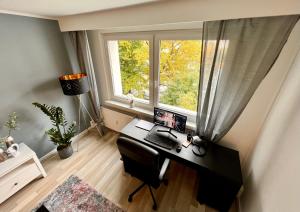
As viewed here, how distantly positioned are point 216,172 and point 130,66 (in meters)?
2.02

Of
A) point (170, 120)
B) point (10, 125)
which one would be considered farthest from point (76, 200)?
point (170, 120)

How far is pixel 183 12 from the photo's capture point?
1.28 metres

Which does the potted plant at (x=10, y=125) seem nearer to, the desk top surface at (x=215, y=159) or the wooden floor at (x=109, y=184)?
the wooden floor at (x=109, y=184)

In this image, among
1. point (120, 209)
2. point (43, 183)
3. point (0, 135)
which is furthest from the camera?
point (43, 183)

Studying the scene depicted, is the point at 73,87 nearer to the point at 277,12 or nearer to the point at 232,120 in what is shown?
the point at 232,120

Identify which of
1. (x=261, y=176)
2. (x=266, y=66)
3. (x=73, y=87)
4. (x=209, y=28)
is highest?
(x=209, y=28)

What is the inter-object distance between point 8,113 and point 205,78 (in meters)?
2.62

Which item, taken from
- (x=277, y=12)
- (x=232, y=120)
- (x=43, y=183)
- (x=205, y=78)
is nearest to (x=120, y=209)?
(x=43, y=183)

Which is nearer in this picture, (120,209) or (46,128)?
(120,209)

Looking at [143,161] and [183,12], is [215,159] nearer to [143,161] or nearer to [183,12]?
[143,161]

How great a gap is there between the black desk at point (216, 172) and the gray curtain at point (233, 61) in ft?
0.81

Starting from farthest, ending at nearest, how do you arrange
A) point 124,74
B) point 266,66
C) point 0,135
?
1. point 124,74
2. point 0,135
3. point 266,66

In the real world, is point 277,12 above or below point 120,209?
above

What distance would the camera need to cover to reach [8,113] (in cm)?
183
